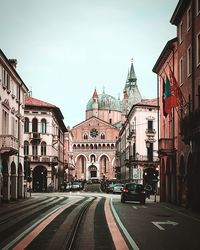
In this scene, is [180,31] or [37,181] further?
[37,181]

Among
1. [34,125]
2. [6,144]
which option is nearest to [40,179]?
[34,125]

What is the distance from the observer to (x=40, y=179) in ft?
236

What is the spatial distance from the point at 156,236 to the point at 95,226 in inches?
149

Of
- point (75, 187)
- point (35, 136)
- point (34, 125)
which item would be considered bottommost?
point (75, 187)

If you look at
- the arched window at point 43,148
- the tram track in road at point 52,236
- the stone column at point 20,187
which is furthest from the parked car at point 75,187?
the tram track in road at point 52,236

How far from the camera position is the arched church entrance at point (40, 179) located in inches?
2776

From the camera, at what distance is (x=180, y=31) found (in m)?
33.2

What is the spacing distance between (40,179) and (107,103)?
97196mm

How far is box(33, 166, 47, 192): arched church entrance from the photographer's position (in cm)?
7050

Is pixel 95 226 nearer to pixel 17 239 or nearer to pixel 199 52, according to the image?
pixel 17 239

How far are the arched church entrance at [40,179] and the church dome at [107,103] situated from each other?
317 ft

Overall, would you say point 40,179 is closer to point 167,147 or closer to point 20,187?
point 20,187

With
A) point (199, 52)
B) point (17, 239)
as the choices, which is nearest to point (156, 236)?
point (17, 239)

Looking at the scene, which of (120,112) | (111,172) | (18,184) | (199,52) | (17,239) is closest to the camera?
(17,239)
